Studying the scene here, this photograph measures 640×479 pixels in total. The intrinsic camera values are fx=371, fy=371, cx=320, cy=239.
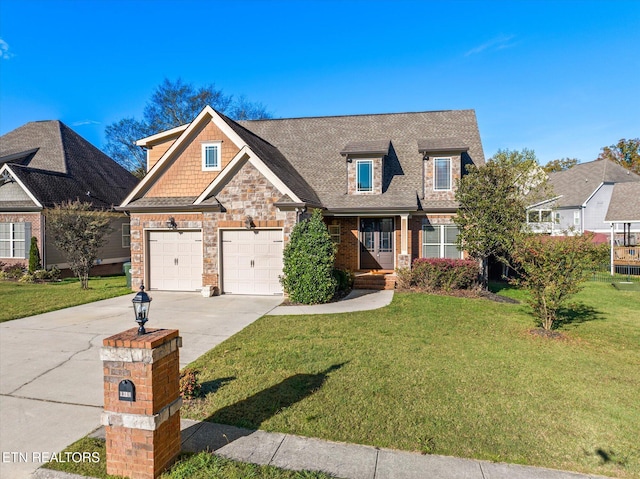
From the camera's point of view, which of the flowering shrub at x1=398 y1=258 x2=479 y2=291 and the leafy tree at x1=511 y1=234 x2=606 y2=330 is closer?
the leafy tree at x1=511 y1=234 x2=606 y2=330

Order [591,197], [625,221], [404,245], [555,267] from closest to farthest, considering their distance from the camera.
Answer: [555,267]
[404,245]
[625,221]
[591,197]

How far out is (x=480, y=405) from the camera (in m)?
4.88

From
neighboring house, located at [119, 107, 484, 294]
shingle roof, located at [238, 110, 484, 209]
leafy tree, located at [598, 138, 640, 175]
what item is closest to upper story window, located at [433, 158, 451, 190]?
neighboring house, located at [119, 107, 484, 294]

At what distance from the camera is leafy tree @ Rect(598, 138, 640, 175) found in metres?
46.1

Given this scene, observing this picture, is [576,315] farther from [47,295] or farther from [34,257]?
[34,257]

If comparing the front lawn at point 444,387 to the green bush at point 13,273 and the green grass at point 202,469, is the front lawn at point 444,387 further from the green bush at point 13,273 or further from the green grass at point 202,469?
the green bush at point 13,273

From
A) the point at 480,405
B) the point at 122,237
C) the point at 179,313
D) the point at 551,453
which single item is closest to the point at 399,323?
the point at 480,405

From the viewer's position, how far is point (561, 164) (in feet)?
172

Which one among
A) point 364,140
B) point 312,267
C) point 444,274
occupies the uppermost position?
point 364,140

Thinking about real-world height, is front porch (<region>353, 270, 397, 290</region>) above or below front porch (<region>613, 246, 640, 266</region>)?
below

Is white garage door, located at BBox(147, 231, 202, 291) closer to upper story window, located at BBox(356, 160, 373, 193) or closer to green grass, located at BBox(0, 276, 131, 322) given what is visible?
green grass, located at BBox(0, 276, 131, 322)

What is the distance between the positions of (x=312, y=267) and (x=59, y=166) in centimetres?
1765

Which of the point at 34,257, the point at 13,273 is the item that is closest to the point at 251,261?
the point at 34,257

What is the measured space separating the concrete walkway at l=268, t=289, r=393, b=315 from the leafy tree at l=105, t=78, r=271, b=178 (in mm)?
26666
